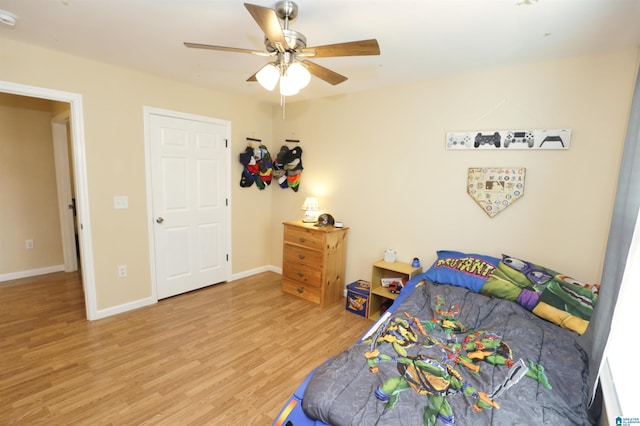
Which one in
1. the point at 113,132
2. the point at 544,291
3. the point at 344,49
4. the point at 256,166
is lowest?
the point at 544,291

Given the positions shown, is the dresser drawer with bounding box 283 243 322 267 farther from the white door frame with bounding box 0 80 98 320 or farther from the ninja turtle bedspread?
the white door frame with bounding box 0 80 98 320

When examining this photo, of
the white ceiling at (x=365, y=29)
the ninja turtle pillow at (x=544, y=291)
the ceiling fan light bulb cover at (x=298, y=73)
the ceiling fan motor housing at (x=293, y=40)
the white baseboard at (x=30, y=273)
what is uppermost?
the white ceiling at (x=365, y=29)

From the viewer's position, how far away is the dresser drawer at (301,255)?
332 centimetres

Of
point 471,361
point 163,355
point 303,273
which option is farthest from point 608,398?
point 163,355

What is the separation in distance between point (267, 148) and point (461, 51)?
274 centimetres

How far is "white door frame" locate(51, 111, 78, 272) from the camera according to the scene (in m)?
3.96

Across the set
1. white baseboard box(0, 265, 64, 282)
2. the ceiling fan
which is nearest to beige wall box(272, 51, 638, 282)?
the ceiling fan

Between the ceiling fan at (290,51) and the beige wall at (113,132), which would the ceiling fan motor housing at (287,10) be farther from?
the beige wall at (113,132)

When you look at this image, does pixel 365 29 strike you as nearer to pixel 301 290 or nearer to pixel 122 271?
pixel 301 290

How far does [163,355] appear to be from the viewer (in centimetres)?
238

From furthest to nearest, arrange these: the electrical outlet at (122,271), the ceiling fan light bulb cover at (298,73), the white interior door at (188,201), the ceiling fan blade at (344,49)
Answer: the white interior door at (188,201), the electrical outlet at (122,271), the ceiling fan light bulb cover at (298,73), the ceiling fan blade at (344,49)

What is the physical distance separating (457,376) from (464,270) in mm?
1230

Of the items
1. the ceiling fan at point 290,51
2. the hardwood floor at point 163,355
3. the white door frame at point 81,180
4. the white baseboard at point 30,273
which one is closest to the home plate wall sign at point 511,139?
the ceiling fan at point 290,51

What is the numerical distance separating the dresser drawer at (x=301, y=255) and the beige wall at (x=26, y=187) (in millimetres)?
3314
